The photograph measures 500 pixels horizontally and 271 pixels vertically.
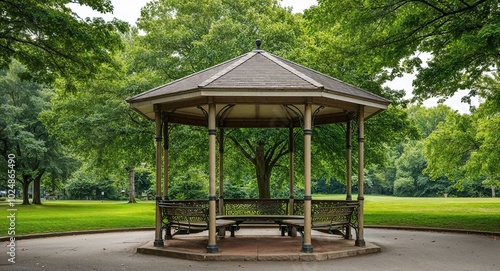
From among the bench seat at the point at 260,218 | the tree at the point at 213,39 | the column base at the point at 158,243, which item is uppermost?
the tree at the point at 213,39

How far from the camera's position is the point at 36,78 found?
48.4 feet

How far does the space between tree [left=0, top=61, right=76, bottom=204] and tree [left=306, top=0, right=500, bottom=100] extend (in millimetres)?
25854

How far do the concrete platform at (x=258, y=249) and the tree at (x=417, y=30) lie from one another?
630cm

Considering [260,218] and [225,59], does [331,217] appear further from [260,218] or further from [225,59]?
[225,59]

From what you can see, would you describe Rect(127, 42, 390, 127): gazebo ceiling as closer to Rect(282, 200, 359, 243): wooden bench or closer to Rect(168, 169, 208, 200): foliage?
Rect(282, 200, 359, 243): wooden bench

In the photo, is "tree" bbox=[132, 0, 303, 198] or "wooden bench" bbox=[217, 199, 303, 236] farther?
"tree" bbox=[132, 0, 303, 198]

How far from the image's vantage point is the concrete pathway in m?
9.11

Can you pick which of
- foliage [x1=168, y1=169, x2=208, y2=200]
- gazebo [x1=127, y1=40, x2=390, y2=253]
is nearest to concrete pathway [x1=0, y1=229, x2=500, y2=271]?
gazebo [x1=127, y1=40, x2=390, y2=253]

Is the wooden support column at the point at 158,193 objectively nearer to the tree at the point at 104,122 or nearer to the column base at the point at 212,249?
the column base at the point at 212,249

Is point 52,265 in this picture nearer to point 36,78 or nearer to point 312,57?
point 36,78

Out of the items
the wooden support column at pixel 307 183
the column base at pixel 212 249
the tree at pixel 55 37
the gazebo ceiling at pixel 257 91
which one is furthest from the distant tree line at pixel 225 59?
the column base at pixel 212 249

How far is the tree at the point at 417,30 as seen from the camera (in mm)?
13938

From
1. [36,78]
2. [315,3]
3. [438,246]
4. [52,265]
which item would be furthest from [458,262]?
[36,78]

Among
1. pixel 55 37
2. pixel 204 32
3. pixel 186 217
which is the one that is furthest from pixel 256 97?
pixel 204 32
